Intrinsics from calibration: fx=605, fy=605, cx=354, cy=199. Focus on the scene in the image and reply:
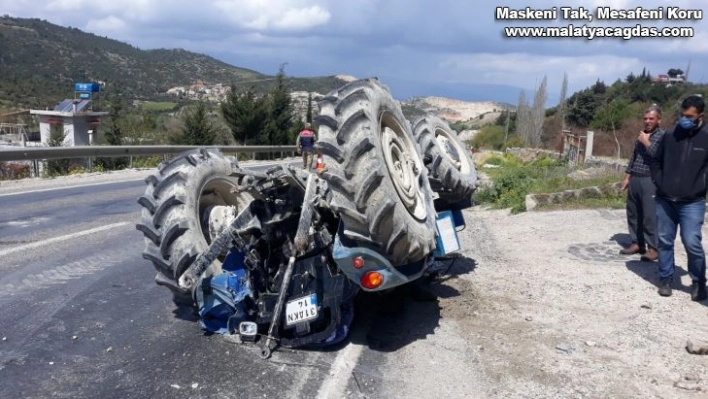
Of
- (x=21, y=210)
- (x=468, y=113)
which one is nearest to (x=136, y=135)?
(x=21, y=210)

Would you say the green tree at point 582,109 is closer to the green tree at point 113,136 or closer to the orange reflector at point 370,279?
the green tree at point 113,136

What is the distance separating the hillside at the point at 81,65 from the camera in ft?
311

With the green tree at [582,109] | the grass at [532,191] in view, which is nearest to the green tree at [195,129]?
the grass at [532,191]

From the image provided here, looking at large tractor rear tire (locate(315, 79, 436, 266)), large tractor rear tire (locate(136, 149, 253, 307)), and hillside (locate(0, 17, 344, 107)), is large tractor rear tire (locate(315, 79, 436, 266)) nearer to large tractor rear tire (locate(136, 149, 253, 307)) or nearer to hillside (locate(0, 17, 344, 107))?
large tractor rear tire (locate(136, 149, 253, 307))

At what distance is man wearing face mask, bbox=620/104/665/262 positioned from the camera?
7.38m

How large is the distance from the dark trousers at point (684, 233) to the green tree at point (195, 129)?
1170 inches

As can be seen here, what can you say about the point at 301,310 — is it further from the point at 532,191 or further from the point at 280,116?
the point at 280,116

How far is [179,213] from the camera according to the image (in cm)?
486

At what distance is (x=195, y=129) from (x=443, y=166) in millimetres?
29640

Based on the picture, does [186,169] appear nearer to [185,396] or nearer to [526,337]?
[185,396]

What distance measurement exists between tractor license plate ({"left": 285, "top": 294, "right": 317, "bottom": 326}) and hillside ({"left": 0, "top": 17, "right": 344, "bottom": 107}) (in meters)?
87.1

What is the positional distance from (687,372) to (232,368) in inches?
127

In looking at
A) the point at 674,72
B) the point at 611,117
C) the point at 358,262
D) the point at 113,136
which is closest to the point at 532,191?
the point at 358,262

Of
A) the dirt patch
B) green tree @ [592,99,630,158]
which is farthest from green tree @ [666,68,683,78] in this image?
the dirt patch
